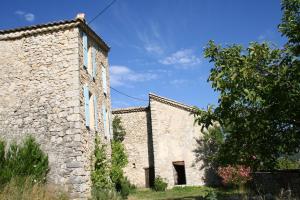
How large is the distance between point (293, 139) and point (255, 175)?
10.8ft

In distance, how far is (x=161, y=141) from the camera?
861 inches

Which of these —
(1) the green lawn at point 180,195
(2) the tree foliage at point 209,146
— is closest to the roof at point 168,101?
(2) the tree foliage at point 209,146

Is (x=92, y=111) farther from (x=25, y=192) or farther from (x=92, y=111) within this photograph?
(x=25, y=192)

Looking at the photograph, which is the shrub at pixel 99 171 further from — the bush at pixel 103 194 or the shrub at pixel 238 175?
the shrub at pixel 238 175

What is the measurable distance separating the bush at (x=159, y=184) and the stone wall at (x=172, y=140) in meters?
→ 0.43

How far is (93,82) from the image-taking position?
547 inches

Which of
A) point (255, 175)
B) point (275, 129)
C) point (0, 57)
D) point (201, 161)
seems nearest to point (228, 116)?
point (275, 129)

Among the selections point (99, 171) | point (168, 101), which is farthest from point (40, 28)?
point (168, 101)

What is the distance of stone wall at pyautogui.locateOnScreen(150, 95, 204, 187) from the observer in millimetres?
21234

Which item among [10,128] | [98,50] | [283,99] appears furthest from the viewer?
[98,50]

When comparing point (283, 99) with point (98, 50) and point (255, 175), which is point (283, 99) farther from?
point (98, 50)

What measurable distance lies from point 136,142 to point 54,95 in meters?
11.5

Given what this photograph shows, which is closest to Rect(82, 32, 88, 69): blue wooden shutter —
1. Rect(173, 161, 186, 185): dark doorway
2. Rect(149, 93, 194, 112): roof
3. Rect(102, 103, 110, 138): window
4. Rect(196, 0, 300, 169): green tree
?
Rect(102, 103, 110, 138): window

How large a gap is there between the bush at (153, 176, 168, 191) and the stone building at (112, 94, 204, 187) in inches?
17.2
